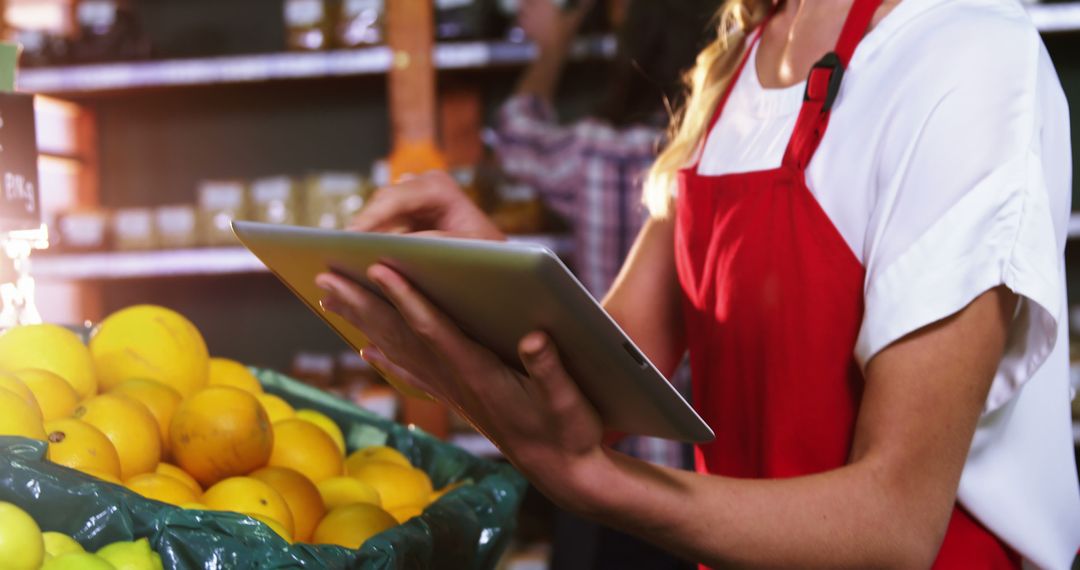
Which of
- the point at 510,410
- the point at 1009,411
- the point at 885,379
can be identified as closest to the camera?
the point at 510,410

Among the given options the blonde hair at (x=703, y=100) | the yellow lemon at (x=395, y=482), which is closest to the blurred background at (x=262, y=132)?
the blonde hair at (x=703, y=100)

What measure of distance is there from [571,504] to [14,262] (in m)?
0.66

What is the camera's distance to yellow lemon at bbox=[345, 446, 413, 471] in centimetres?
109

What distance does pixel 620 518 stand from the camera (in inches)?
28.0

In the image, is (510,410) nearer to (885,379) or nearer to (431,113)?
(885,379)

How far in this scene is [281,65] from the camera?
2.70 m

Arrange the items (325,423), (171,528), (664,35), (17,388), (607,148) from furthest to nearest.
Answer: (607,148) < (664,35) < (325,423) < (17,388) < (171,528)

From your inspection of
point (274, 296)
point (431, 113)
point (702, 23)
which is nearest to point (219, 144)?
point (274, 296)

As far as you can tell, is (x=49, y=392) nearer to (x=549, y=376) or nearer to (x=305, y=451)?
(x=305, y=451)

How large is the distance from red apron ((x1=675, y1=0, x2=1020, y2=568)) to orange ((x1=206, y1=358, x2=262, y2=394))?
18.7 inches

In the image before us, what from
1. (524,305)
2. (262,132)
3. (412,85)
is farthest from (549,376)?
(262,132)

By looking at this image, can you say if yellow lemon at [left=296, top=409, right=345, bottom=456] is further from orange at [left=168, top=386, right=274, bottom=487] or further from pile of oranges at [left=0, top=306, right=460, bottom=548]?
orange at [left=168, top=386, right=274, bottom=487]

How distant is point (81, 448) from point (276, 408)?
299 millimetres

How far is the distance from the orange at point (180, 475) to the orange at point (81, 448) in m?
0.06
